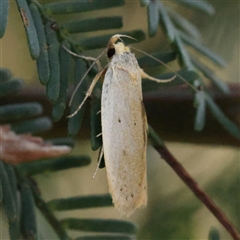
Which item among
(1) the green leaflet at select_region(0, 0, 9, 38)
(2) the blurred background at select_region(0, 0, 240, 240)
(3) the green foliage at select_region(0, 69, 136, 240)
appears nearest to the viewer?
(1) the green leaflet at select_region(0, 0, 9, 38)

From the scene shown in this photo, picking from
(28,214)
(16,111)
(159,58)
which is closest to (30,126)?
(16,111)

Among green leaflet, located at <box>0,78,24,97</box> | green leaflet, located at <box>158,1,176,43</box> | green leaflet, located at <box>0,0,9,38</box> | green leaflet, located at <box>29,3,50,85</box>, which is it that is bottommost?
green leaflet, located at <box>0,78,24,97</box>

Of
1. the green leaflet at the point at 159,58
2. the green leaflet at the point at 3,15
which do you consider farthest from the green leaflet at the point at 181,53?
the green leaflet at the point at 3,15

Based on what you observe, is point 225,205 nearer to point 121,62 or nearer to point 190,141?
point 190,141

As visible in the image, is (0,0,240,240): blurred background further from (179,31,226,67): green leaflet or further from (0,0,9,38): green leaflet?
(0,0,9,38): green leaflet

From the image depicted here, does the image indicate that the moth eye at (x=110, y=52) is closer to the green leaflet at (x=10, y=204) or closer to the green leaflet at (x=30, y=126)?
the green leaflet at (x=30, y=126)

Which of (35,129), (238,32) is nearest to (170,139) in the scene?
(35,129)

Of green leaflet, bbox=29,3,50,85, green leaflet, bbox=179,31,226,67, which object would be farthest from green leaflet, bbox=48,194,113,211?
green leaflet, bbox=179,31,226,67
